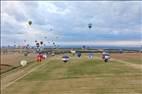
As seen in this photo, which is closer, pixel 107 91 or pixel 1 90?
pixel 107 91

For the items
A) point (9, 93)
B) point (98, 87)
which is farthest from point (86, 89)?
point (9, 93)

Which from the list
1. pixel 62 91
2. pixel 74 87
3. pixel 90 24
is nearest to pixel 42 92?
pixel 62 91

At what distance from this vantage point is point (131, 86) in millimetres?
41000

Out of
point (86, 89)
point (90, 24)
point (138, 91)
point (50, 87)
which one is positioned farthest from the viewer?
point (90, 24)

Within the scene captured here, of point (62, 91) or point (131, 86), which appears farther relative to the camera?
point (131, 86)

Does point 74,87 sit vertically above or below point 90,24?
below

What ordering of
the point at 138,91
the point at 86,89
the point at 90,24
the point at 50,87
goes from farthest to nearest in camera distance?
1. the point at 90,24
2. the point at 50,87
3. the point at 86,89
4. the point at 138,91

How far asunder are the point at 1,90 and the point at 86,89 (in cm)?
974

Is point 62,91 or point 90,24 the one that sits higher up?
point 90,24

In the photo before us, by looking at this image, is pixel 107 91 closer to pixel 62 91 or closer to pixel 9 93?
pixel 62 91

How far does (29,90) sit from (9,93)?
7.53 feet

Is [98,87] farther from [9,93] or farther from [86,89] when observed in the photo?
[9,93]

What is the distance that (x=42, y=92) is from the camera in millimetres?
37750

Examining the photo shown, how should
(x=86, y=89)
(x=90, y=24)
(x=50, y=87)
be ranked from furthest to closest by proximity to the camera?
(x=90, y=24) < (x=50, y=87) < (x=86, y=89)
